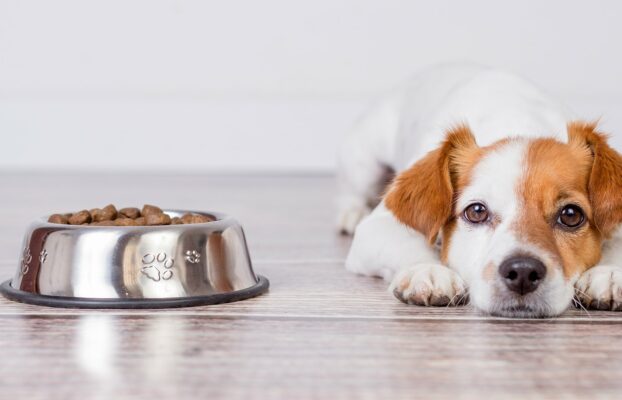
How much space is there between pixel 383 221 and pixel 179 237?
24.5 inches

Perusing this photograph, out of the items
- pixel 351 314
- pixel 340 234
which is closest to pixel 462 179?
pixel 351 314

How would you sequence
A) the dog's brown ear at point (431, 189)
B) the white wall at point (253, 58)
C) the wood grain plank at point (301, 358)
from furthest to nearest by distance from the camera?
the white wall at point (253, 58)
the dog's brown ear at point (431, 189)
the wood grain plank at point (301, 358)

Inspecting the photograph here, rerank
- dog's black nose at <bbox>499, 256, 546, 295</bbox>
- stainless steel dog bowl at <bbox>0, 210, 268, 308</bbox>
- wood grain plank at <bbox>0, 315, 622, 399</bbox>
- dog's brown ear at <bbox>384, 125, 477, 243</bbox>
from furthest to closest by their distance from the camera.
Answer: dog's brown ear at <bbox>384, 125, 477, 243</bbox>, stainless steel dog bowl at <bbox>0, 210, 268, 308</bbox>, dog's black nose at <bbox>499, 256, 546, 295</bbox>, wood grain plank at <bbox>0, 315, 622, 399</bbox>

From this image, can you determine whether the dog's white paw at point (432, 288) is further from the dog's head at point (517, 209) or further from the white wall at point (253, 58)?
the white wall at point (253, 58)

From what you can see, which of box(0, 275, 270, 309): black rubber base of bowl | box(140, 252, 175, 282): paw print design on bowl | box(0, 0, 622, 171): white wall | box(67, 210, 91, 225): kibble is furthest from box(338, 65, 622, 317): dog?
box(0, 0, 622, 171): white wall

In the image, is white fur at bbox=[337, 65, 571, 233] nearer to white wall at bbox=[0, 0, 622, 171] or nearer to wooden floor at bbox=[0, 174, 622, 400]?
wooden floor at bbox=[0, 174, 622, 400]

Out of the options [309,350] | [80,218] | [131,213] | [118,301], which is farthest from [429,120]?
[309,350]

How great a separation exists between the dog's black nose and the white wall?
13.6 feet

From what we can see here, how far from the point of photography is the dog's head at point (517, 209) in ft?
5.71

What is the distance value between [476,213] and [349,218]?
4.65 ft

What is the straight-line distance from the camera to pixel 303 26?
576cm

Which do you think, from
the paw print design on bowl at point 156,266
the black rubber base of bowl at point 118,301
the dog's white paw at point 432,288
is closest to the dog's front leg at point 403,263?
the dog's white paw at point 432,288

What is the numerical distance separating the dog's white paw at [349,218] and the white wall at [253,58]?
2499 mm

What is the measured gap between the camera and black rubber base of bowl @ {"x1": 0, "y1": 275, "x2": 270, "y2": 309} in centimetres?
180
